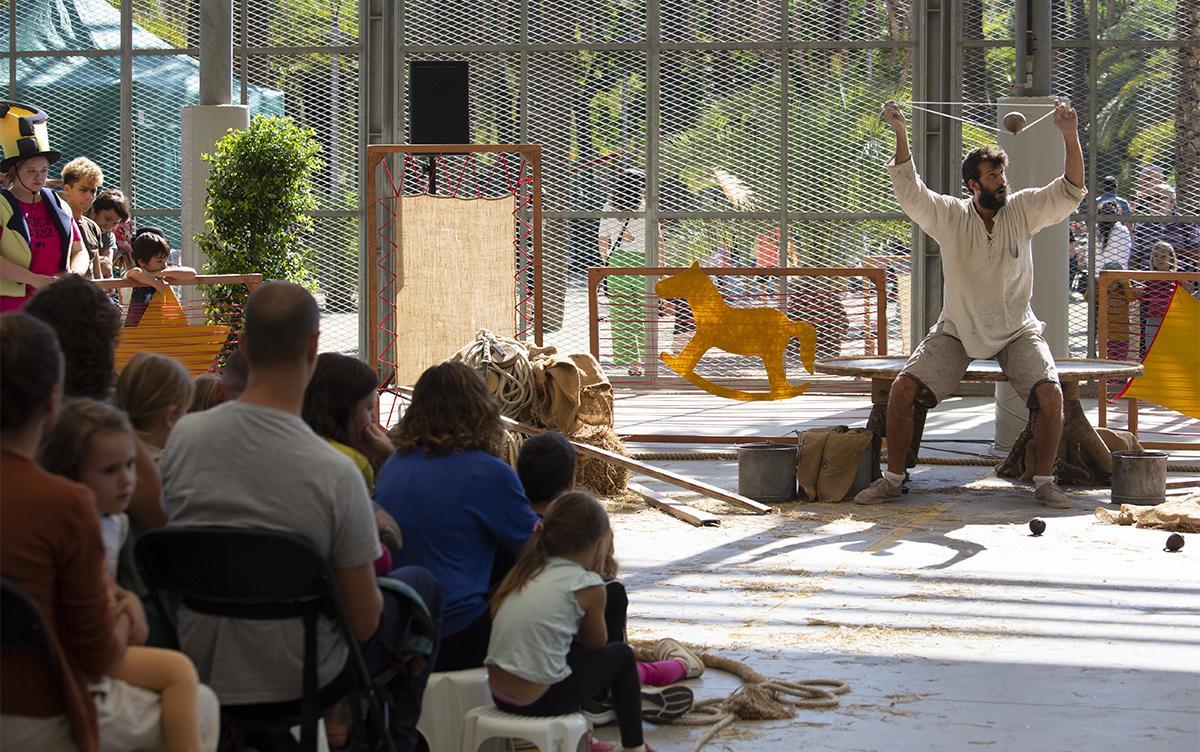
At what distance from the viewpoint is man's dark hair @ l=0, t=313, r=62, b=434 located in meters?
3.04

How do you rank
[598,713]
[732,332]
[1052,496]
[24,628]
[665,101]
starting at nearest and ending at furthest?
1. [24,628]
2. [598,713]
3. [1052,496]
4. [732,332]
5. [665,101]

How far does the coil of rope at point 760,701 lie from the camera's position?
15.9 feet

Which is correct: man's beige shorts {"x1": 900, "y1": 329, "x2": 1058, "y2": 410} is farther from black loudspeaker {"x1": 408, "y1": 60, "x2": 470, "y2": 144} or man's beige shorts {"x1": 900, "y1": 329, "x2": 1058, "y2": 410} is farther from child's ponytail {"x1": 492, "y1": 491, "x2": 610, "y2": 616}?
child's ponytail {"x1": 492, "y1": 491, "x2": 610, "y2": 616}

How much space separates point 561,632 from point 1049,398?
5090mm

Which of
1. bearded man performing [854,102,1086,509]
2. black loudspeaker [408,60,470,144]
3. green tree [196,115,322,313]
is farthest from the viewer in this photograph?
black loudspeaker [408,60,470,144]

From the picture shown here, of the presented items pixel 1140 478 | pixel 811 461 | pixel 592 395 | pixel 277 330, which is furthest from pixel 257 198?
pixel 277 330

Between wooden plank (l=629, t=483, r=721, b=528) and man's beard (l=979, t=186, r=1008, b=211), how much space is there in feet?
7.30

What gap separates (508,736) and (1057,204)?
18.5 ft

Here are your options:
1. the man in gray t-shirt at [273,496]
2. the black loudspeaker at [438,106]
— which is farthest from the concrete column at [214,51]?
the man in gray t-shirt at [273,496]

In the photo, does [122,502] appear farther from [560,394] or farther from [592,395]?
[592,395]

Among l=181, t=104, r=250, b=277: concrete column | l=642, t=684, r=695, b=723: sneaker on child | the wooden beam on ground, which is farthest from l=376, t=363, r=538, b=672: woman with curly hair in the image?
l=181, t=104, r=250, b=277: concrete column

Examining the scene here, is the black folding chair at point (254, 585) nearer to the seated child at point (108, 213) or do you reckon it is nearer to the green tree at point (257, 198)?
the seated child at point (108, 213)

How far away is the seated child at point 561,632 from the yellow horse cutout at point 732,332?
6.43m

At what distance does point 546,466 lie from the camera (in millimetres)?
5000
